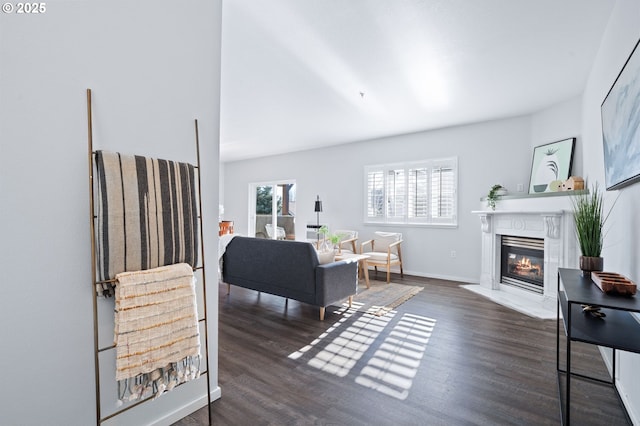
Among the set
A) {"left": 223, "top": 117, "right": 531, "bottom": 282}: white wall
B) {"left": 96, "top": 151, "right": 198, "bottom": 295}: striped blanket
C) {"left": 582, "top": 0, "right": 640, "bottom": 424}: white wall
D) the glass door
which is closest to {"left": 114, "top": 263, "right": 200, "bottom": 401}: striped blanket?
{"left": 96, "top": 151, "right": 198, "bottom": 295}: striped blanket

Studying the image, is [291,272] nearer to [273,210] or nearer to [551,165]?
[551,165]

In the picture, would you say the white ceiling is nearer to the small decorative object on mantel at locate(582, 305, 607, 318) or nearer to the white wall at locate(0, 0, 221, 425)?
the white wall at locate(0, 0, 221, 425)

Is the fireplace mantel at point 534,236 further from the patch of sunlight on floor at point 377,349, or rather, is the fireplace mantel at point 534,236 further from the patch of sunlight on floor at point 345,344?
the patch of sunlight on floor at point 345,344

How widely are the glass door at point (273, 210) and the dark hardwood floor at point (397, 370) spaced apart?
4532 mm

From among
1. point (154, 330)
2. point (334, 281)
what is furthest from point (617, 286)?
point (334, 281)

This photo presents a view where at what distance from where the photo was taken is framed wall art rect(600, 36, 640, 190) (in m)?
1.61

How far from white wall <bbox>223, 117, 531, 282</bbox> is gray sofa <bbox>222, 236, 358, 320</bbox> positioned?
7.90ft

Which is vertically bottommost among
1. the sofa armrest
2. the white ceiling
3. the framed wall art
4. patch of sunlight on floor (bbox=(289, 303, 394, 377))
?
patch of sunlight on floor (bbox=(289, 303, 394, 377))

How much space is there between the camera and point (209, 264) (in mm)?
1876

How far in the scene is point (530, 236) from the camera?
13.8ft

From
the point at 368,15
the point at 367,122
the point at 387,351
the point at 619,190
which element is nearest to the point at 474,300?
the point at 387,351

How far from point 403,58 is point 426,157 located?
2913mm

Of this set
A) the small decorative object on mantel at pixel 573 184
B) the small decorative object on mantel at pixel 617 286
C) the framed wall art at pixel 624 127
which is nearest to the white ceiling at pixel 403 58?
the framed wall art at pixel 624 127

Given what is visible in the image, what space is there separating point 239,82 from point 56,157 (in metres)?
2.67
